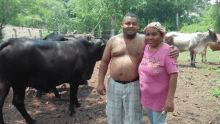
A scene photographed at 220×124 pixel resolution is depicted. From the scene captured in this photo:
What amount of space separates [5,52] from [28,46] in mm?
416

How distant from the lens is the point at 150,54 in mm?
2199

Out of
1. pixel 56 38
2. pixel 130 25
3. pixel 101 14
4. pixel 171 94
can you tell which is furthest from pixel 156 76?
pixel 101 14

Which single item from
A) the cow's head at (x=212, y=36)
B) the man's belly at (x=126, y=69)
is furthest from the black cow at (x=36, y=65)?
the cow's head at (x=212, y=36)

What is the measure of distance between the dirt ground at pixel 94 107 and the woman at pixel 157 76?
5.51ft

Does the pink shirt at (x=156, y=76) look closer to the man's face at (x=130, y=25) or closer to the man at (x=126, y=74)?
the man at (x=126, y=74)

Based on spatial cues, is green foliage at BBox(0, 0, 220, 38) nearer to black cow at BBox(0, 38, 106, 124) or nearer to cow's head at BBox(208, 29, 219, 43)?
cow's head at BBox(208, 29, 219, 43)

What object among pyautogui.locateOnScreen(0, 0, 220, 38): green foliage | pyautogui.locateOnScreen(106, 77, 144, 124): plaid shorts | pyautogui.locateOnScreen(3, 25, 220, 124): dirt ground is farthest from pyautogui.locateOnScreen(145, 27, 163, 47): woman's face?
pyautogui.locateOnScreen(0, 0, 220, 38): green foliage

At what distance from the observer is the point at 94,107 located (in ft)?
14.8

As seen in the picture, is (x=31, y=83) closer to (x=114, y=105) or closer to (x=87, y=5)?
(x=114, y=105)

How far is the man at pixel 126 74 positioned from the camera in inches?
95.3

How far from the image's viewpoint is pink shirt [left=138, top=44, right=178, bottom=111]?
209 cm

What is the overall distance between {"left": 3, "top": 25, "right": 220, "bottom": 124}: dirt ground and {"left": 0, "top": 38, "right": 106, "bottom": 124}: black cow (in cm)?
32

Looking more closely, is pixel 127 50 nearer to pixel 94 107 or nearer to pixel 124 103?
pixel 124 103

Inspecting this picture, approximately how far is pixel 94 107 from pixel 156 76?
2.78 meters
